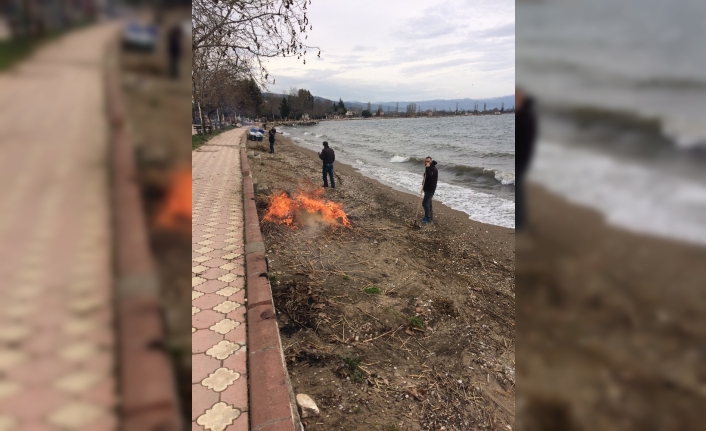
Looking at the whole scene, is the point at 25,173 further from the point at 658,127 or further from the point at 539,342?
the point at 658,127

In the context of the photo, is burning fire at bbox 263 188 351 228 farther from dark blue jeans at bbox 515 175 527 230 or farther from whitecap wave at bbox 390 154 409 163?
whitecap wave at bbox 390 154 409 163

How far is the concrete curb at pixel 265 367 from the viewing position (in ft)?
8.59

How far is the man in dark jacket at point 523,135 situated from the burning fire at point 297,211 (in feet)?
24.0

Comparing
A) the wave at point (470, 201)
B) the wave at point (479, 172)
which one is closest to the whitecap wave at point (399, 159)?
the wave at point (479, 172)

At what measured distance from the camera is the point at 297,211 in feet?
29.6

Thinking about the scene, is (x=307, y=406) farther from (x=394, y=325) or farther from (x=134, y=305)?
(x=134, y=305)

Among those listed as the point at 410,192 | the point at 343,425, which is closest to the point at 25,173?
the point at 343,425

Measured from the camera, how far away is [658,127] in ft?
2.86

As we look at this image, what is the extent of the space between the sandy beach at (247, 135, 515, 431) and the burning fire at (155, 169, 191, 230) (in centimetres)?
301

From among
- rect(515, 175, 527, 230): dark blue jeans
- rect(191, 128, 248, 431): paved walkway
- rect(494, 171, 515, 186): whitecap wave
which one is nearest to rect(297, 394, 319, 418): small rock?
rect(191, 128, 248, 431): paved walkway

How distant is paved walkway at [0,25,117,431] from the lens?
1.35ft

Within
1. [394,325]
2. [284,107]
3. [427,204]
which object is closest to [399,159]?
[427,204]

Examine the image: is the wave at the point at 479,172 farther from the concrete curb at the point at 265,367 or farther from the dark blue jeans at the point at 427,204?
the concrete curb at the point at 265,367

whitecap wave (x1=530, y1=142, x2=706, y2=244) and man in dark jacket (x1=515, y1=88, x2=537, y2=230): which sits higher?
man in dark jacket (x1=515, y1=88, x2=537, y2=230)
